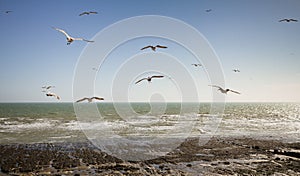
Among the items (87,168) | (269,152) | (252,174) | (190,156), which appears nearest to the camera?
(252,174)

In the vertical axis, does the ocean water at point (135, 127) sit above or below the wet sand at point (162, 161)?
above

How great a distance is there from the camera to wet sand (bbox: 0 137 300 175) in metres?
19.3

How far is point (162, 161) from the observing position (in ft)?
74.9

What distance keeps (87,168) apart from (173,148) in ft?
38.0

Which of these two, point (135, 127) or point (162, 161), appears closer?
point (162, 161)

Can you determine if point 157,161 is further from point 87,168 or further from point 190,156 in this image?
point 87,168

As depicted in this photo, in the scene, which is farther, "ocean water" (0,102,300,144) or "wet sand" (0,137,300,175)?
"ocean water" (0,102,300,144)

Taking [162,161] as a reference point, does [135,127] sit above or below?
above

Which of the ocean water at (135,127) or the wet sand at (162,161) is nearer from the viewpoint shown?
the wet sand at (162,161)

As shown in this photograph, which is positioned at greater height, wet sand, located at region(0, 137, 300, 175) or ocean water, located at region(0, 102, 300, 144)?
ocean water, located at region(0, 102, 300, 144)

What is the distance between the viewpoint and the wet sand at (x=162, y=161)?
19.3 meters

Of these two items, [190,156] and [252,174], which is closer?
[252,174]

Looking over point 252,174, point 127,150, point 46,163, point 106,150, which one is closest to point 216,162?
point 252,174

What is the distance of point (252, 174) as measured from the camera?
1830 centimetres
